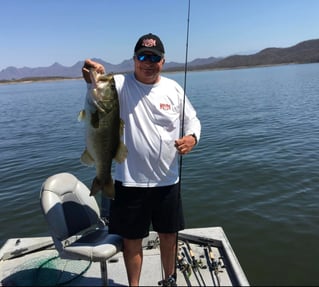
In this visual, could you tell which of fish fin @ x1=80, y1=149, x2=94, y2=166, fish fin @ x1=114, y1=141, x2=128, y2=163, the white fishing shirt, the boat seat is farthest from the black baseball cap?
the boat seat

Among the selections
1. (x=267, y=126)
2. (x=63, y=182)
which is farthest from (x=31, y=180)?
(x=267, y=126)

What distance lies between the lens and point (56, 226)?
3906mm

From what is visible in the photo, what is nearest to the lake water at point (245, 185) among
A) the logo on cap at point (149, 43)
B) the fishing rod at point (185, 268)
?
the fishing rod at point (185, 268)

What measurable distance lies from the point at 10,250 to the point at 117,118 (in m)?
3.27

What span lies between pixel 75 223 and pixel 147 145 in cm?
145

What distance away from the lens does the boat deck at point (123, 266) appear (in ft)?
14.6

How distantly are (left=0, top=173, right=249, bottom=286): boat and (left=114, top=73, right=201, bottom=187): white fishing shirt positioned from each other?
0.90 metres

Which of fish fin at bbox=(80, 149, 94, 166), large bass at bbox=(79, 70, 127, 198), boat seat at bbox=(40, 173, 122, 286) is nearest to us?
large bass at bbox=(79, 70, 127, 198)

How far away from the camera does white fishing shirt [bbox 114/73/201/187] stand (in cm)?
355

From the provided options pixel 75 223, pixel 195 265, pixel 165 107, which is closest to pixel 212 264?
pixel 195 265

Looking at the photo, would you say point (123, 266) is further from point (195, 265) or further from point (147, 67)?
point (147, 67)

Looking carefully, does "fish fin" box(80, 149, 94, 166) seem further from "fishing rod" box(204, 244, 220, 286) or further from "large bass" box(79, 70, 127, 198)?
"fishing rod" box(204, 244, 220, 286)

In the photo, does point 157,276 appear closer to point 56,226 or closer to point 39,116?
point 56,226

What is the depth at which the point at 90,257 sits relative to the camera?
3.75m
